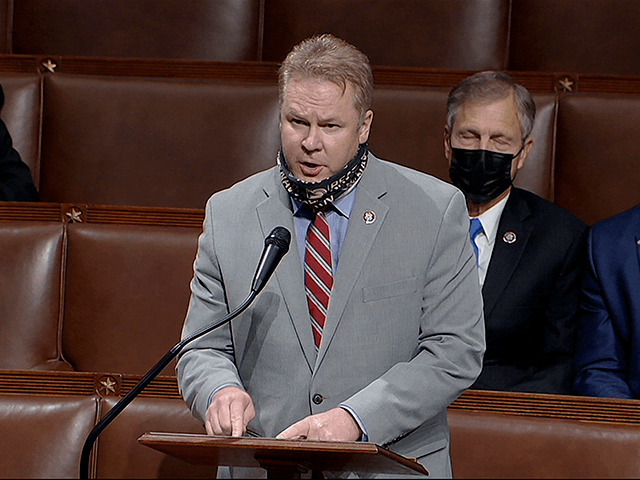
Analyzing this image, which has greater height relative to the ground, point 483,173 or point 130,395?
point 483,173

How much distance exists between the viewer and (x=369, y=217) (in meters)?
0.69

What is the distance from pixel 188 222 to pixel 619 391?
0.49 meters

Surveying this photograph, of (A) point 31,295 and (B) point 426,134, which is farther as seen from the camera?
(B) point 426,134

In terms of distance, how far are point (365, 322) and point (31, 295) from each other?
0.48 m

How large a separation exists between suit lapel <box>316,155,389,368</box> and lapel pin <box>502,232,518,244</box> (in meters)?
0.31

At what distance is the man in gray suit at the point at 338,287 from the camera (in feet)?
2.17

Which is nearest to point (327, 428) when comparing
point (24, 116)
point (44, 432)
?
point (44, 432)

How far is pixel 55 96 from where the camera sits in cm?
125

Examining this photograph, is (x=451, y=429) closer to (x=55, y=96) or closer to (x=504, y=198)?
(x=504, y=198)

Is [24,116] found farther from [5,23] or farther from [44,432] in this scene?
[44,432]

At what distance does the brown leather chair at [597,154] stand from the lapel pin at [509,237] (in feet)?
0.82

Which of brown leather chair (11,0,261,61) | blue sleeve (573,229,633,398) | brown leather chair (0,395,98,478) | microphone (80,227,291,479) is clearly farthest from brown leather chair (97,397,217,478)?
brown leather chair (11,0,261,61)

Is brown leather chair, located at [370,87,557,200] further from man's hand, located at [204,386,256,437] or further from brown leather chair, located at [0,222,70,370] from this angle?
man's hand, located at [204,386,256,437]

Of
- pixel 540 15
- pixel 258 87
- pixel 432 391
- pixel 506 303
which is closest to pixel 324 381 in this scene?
pixel 432 391
